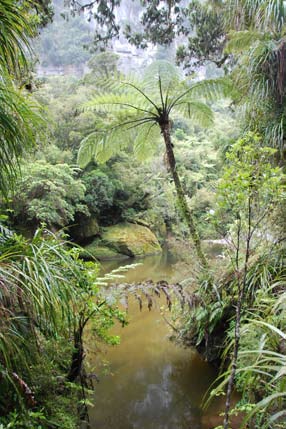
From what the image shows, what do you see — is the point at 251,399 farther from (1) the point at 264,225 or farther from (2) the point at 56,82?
(2) the point at 56,82

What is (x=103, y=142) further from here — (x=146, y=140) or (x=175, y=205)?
(x=175, y=205)

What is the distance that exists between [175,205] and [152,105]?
1621mm

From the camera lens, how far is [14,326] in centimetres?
142

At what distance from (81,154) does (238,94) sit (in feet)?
6.61

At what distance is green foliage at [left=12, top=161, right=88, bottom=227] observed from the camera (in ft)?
23.5

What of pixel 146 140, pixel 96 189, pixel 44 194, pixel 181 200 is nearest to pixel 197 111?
pixel 146 140

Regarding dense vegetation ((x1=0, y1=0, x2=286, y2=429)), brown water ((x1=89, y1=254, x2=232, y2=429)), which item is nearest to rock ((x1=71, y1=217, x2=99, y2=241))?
dense vegetation ((x1=0, y1=0, x2=286, y2=429))

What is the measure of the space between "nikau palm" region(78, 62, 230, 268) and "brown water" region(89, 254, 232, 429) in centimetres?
117

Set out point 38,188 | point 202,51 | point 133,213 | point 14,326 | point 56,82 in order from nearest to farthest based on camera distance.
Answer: point 14,326, point 202,51, point 38,188, point 133,213, point 56,82

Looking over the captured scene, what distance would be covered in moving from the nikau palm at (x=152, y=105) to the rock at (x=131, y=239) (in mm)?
5963

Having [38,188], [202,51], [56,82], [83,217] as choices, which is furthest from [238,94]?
[56,82]

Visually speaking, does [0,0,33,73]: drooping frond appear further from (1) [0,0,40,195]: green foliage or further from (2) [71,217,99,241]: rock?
(2) [71,217,99,241]: rock

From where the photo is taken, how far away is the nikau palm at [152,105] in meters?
3.52

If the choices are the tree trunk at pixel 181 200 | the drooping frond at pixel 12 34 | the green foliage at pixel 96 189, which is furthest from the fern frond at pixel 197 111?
the green foliage at pixel 96 189
